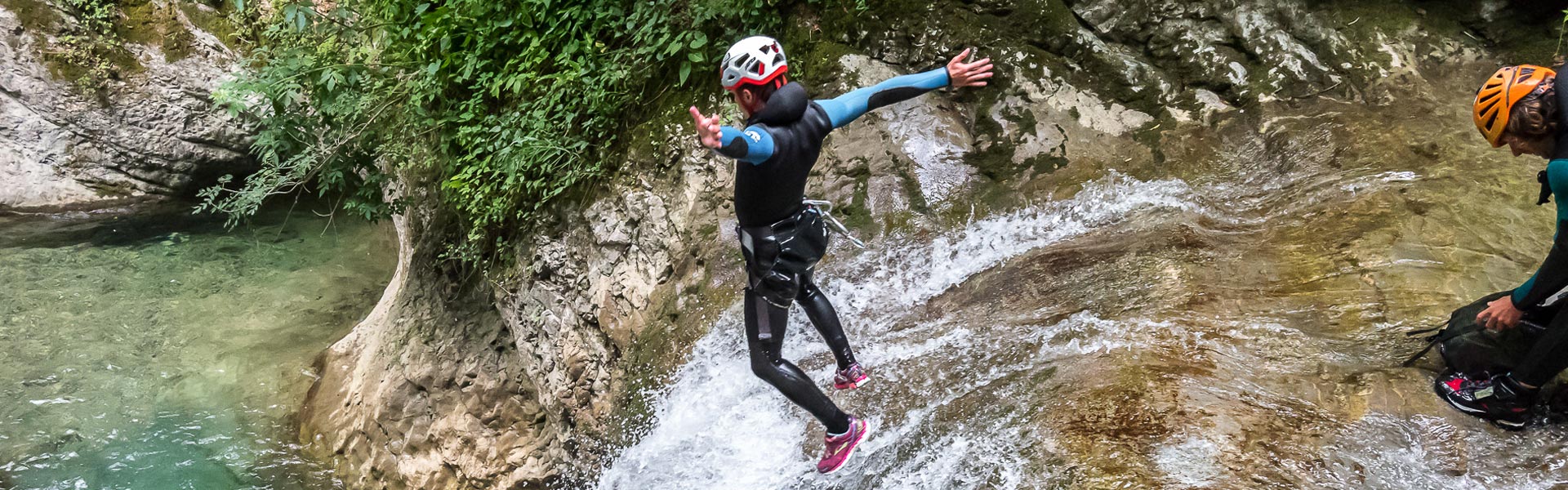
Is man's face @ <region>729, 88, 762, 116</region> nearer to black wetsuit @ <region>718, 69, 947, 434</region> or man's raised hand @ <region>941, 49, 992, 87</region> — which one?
black wetsuit @ <region>718, 69, 947, 434</region>

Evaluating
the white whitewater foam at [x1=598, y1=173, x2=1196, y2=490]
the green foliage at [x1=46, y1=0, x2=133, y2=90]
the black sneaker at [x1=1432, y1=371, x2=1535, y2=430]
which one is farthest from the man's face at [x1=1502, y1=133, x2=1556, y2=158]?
the green foliage at [x1=46, y1=0, x2=133, y2=90]

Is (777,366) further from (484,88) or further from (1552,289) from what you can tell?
(484,88)

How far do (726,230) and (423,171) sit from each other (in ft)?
9.72

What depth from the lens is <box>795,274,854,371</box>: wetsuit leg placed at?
3564 millimetres

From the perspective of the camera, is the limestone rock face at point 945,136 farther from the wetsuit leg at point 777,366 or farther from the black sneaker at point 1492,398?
the black sneaker at point 1492,398

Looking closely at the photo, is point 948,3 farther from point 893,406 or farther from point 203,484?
point 203,484

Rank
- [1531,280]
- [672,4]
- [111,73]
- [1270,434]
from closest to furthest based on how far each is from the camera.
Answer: [1531,280] → [1270,434] → [672,4] → [111,73]

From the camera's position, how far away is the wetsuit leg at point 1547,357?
2.85 m

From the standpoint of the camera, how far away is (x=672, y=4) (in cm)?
535

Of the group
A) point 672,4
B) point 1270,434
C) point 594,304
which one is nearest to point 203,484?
point 594,304

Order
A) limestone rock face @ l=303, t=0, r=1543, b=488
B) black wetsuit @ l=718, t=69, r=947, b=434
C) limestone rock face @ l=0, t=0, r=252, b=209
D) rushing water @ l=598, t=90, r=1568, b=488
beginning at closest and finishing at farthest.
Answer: rushing water @ l=598, t=90, r=1568, b=488 → black wetsuit @ l=718, t=69, r=947, b=434 → limestone rock face @ l=303, t=0, r=1543, b=488 → limestone rock face @ l=0, t=0, r=252, b=209

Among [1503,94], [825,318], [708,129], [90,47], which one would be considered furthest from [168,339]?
[1503,94]

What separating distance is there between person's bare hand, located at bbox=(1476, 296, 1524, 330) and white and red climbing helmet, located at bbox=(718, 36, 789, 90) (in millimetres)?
2448

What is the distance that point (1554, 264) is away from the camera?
274 cm
